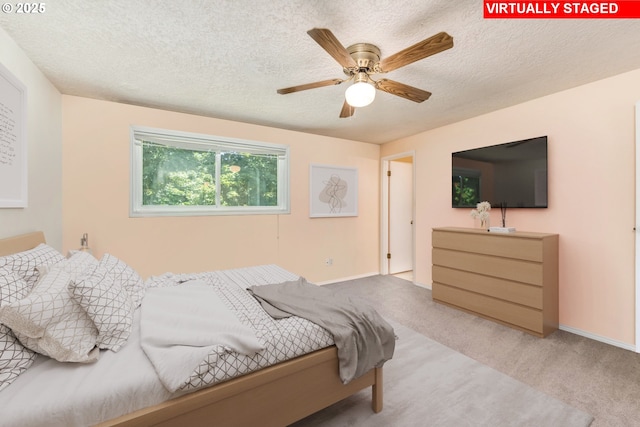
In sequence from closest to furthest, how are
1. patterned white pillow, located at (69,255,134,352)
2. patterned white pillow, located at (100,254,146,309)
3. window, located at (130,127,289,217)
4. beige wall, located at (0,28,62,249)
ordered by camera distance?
1. patterned white pillow, located at (69,255,134,352)
2. patterned white pillow, located at (100,254,146,309)
3. beige wall, located at (0,28,62,249)
4. window, located at (130,127,289,217)

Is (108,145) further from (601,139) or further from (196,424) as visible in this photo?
(601,139)

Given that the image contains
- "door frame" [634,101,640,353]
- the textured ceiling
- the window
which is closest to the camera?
the textured ceiling

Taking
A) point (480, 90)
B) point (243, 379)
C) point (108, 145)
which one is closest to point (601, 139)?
point (480, 90)

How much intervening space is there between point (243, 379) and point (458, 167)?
11.3 ft

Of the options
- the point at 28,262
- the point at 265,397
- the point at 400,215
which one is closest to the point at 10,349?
the point at 28,262

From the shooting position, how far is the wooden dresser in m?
2.48

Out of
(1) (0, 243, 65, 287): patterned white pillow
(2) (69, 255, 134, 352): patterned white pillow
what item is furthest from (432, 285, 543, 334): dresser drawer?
(1) (0, 243, 65, 287): patterned white pillow

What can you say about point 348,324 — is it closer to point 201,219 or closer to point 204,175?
point 201,219

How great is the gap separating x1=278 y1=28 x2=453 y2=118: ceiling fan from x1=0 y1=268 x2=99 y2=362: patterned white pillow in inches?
66.5

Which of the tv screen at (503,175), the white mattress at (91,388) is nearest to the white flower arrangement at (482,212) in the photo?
the tv screen at (503,175)

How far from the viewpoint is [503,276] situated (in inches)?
107

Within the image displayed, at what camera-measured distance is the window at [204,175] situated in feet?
9.95

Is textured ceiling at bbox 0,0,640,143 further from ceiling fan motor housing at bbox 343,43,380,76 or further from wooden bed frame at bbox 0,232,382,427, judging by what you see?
wooden bed frame at bbox 0,232,382,427

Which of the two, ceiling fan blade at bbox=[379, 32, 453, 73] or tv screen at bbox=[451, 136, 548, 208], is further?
tv screen at bbox=[451, 136, 548, 208]
